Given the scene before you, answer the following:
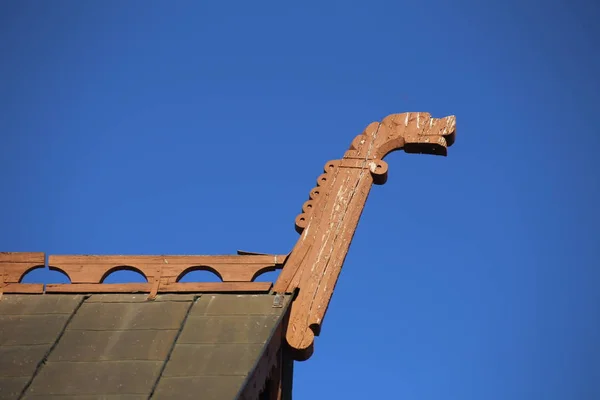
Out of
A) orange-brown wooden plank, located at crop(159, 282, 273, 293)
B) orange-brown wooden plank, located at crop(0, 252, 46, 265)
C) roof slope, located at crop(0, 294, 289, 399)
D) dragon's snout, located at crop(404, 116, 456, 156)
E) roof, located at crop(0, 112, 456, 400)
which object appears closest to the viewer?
roof slope, located at crop(0, 294, 289, 399)

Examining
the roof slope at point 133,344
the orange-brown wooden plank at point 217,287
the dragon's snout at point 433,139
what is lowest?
the roof slope at point 133,344

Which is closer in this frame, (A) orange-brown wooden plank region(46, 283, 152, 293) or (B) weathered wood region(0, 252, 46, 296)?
(A) orange-brown wooden plank region(46, 283, 152, 293)

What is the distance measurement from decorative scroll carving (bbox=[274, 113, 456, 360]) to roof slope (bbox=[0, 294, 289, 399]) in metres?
0.37

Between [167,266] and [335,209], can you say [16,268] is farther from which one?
[335,209]

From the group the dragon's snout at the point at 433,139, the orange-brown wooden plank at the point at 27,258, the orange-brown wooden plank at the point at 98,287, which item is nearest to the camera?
the orange-brown wooden plank at the point at 98,287

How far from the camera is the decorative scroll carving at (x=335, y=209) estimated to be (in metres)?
9.60

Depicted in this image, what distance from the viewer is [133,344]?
879 cm

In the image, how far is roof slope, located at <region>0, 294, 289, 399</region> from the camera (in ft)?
27.0

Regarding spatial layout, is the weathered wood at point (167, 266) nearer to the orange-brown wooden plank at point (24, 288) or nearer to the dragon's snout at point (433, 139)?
the orange-brown wooden plank at point (24, 288)

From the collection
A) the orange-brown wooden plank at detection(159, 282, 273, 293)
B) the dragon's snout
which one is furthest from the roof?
the dragon's snout

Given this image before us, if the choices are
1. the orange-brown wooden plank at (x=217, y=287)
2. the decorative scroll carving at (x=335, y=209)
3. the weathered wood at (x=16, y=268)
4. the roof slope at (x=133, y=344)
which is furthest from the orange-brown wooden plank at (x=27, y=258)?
the decorative scroll carving at (x=335, y=209)

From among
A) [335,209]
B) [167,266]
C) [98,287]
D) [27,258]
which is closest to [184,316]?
[167,266]

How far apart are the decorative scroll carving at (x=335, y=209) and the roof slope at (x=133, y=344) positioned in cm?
37

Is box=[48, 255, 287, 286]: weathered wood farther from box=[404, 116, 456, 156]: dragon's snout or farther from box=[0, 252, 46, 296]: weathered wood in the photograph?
box=[404, 116, 456, 156]: dragon's snout
